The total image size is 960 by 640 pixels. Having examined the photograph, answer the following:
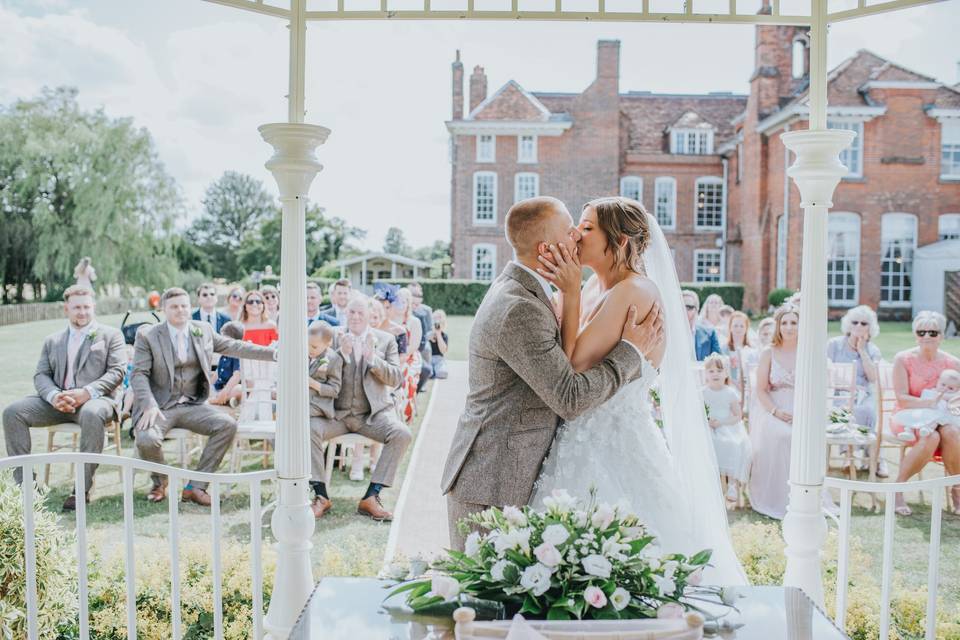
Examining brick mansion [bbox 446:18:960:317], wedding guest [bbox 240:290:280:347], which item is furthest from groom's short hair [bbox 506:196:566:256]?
brick mansion [bbox 446:18:960:317]

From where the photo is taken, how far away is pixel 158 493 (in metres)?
6.17

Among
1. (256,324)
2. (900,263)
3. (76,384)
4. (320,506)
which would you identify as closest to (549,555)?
(320,506)

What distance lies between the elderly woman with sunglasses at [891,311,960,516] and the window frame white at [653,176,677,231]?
23.2 meters

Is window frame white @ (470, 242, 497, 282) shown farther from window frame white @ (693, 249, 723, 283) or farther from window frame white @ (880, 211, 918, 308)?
window frame white @ (880, 211, 918, 308)

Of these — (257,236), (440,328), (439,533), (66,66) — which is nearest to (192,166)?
(257,236)

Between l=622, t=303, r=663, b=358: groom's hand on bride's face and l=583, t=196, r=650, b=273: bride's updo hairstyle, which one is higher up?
l=583, t=196, r=650, b=273: bride's updo hairstyle

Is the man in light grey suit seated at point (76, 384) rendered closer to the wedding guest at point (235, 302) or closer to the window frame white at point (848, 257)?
the wedding guest at point (235, 302)

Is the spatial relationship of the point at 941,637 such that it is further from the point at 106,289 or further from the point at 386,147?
the point at 386,147

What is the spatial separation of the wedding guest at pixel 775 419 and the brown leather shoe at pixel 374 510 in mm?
2572

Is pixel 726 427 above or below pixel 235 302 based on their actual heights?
below

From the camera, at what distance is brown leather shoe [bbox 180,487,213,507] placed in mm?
6176

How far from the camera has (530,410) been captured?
260 centimetres

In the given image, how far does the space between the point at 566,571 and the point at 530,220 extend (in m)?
1.07

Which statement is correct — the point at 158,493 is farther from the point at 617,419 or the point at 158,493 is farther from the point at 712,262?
the point at 712,262
